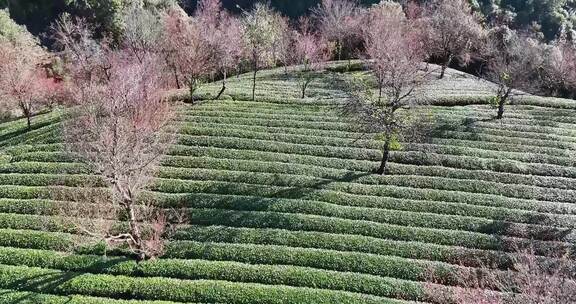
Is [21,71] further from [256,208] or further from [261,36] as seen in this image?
[256,208]

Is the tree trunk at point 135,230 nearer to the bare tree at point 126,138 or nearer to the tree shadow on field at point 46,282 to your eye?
the bare tree at point 126,138

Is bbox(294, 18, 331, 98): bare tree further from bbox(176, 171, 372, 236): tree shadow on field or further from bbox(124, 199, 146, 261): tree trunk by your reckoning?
bbox(124, 199, 146, 261): tree trunk

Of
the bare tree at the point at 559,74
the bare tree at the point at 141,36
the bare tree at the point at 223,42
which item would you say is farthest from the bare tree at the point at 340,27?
the bare tree at the point at 559,74

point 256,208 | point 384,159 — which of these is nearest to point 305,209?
point 256,208

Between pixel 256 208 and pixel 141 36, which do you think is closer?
pixel 256 208

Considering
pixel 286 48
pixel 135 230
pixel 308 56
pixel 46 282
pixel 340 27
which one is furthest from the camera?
pixel 340 27

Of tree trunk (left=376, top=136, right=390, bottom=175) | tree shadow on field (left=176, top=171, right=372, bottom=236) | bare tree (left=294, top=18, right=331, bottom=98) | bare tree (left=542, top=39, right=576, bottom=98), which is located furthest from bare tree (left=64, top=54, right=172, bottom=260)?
bare tree (left=542, top=39, right=576, bottom=98)
